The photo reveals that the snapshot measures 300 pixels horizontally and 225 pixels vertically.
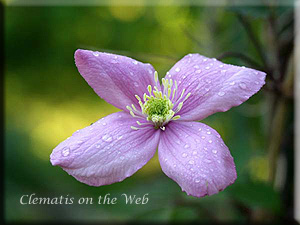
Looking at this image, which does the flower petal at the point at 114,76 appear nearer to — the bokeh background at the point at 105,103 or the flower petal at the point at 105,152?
the flower petal at the point at 105,152

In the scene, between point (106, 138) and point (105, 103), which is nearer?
point (106, 138)

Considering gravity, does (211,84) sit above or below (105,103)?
above

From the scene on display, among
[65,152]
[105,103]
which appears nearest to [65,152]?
[65,152]

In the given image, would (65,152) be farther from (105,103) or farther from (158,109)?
(105,103)

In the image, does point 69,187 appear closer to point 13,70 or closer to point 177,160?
point 13,70

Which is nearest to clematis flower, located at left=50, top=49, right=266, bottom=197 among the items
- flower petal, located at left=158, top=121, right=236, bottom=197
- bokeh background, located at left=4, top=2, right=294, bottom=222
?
flower petal, located at left=158, top=121, right=236, bottom=197

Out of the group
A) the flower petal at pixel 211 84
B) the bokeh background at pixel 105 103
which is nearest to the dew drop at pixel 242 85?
the flower petal at pixel 211 84
